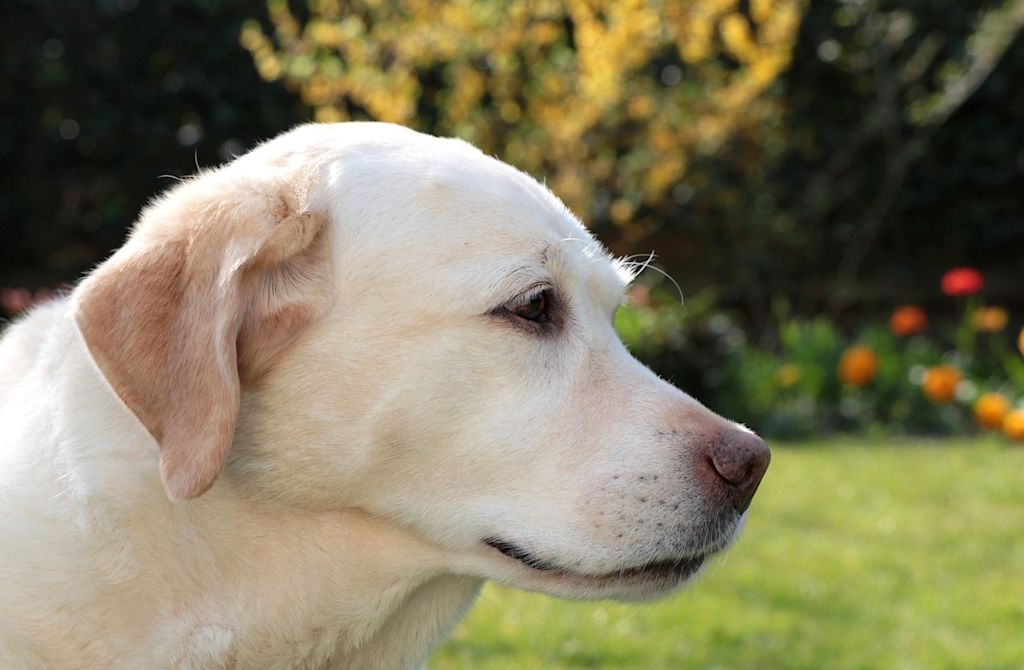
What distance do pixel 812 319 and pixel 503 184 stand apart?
7.99 m

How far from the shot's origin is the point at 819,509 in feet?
20.0

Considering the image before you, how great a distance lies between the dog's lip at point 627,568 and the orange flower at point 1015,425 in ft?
17.9

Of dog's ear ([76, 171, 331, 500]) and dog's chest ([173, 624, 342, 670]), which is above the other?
dog's ear ([76, 171, 331, 500])

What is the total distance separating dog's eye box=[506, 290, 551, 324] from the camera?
233cm

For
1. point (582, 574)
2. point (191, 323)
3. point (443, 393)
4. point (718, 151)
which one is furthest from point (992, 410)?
point (191, 323)

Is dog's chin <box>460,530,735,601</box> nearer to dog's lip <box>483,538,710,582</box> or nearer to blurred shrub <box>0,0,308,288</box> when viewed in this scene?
dog's lip <box>483,538,710,582</box>

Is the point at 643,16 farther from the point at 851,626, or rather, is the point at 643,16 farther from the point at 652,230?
the point at 851,626

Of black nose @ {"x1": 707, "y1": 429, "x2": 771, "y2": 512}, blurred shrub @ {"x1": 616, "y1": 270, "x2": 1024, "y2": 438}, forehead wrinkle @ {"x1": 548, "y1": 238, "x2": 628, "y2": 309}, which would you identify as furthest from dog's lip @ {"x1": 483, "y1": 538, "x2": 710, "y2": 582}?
blurred shrub @ {"x1": 616, "y1": 270, "x2": 1024, "y2": 438}

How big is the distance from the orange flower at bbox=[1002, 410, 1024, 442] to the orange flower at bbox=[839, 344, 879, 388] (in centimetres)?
93

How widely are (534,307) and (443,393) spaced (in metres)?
0.25

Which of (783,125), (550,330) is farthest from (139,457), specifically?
(783,125)

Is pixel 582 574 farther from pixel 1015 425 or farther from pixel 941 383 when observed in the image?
pixel 941 383

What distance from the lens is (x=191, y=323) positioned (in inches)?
82.8

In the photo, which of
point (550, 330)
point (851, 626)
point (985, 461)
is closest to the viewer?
point (550, 330)
